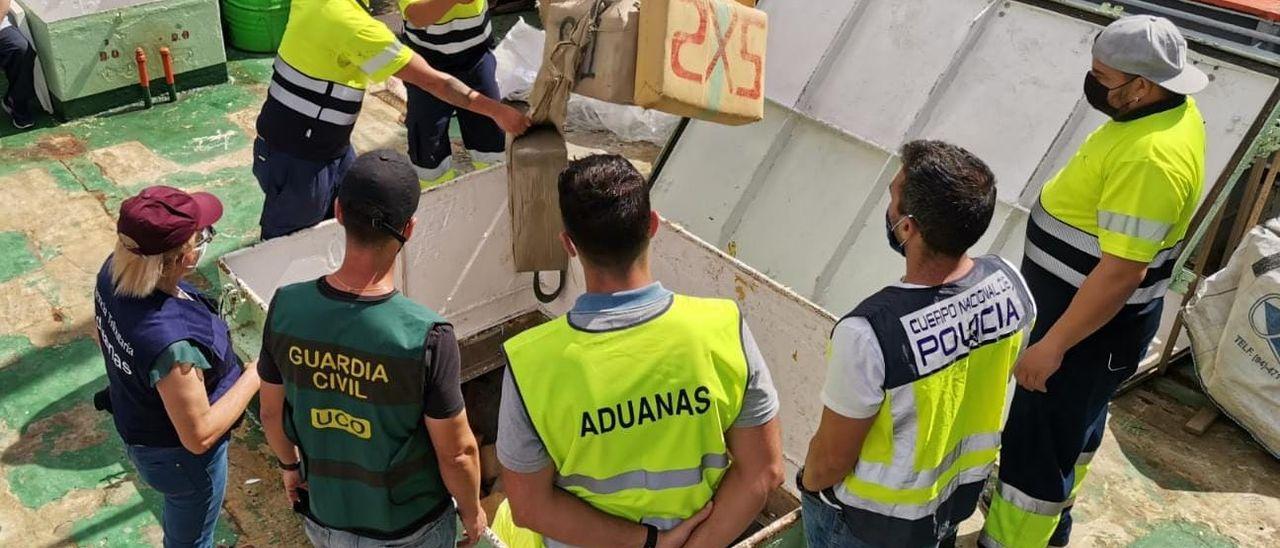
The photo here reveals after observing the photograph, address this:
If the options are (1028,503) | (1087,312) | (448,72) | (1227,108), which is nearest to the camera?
(1087,312)

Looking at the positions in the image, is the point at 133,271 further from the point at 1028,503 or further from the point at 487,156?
the point at 487,156

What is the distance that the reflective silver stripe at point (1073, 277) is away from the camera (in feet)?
9.66

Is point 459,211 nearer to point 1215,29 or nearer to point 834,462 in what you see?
point 834,462

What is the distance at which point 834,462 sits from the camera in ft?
7.50

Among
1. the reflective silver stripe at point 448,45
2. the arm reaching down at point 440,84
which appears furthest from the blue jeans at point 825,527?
the reflective silver stripe at point 448,45

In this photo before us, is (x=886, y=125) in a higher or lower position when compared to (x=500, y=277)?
higher

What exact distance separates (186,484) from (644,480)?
1375 millimetres

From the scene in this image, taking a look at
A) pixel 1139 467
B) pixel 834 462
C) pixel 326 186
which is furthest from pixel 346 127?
pixel 1139 467

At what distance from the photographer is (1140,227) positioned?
266 cm

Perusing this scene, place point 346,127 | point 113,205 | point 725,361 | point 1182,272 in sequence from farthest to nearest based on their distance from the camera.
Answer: point 113,205, point 1182,272, point 346,127, point 725,361

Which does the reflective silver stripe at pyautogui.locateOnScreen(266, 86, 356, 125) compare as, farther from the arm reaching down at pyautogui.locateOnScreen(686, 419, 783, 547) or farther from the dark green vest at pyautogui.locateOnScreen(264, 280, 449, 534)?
the arm reaching down at pyautogui.locateOnScreen(686, 419, 783, 547)

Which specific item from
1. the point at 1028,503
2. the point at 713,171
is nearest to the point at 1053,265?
the point at 1028,503

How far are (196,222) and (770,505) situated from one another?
213 cm

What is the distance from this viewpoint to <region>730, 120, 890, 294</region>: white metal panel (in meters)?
4.41
